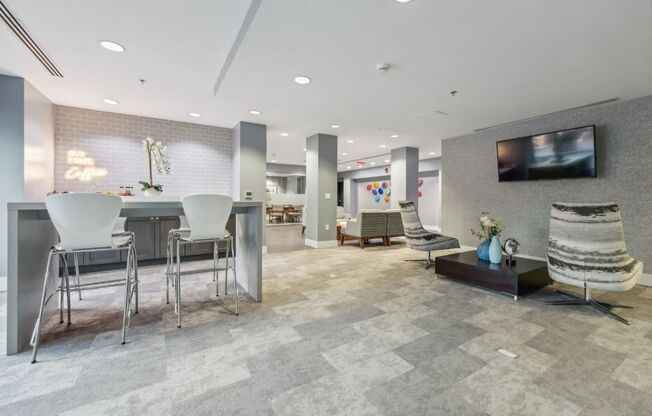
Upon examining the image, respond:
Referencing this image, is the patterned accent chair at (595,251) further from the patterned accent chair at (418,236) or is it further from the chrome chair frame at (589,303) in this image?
the patterned accent chair at (418,236)

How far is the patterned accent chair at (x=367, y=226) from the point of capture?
20.3 ft

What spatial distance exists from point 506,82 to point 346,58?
76.3 inches

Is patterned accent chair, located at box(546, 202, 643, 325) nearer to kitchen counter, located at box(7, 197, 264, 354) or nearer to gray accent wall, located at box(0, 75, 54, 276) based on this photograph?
kitchen counter, located at box(7, 197, 264, 354)

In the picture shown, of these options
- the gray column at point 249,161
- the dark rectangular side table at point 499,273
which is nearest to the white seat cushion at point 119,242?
the gray column at point 249,161

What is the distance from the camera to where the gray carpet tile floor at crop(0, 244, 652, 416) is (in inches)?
57.1

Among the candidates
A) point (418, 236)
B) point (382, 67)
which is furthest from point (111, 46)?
point (418, 236)

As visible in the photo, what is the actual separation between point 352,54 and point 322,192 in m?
4.02

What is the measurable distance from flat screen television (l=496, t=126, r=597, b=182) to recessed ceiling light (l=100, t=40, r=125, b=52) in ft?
18.7

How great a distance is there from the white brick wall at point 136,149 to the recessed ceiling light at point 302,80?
3290 millimetres

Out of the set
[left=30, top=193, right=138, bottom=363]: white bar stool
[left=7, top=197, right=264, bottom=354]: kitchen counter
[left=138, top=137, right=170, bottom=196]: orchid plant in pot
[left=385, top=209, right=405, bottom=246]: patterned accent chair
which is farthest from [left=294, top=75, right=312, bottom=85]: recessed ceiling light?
[left=385, top=209, right=405, bottom=246]: patterned accent chair

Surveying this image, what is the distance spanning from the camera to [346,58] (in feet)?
8.87

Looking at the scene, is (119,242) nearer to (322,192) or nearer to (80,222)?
(80,222)

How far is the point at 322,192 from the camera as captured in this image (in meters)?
6.50

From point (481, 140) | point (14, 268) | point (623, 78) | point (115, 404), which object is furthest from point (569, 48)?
point (14, 268)
